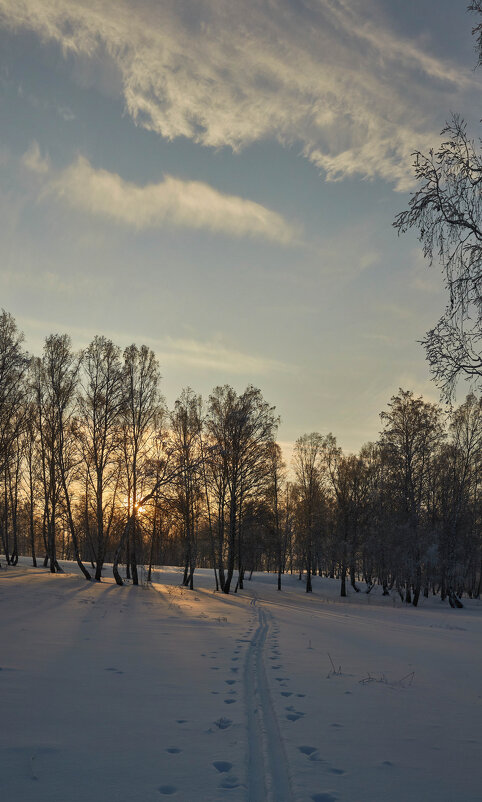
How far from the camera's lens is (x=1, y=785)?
342 cm

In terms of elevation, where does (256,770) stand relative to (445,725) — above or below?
above

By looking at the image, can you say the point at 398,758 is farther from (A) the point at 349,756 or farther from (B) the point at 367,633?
(B) the point at 367,633

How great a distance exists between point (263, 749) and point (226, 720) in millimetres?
833

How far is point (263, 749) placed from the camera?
4293 millimetres

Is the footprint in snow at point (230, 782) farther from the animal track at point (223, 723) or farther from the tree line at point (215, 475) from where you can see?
the tree line at point (215, 475)

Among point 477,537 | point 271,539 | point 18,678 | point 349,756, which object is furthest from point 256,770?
point 477,537

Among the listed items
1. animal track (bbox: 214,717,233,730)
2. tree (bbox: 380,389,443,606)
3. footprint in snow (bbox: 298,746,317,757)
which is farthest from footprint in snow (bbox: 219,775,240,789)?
tree (bbox: 380,389,443,606)

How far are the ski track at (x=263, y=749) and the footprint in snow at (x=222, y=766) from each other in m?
0.16

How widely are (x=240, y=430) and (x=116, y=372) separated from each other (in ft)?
27.9

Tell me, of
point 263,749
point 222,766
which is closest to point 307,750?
point 263,749

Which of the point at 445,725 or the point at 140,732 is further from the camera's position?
the point at 445,725

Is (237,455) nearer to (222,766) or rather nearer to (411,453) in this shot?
(411,453)

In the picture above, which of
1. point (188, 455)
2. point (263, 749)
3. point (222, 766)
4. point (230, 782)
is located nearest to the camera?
point (230, 782)

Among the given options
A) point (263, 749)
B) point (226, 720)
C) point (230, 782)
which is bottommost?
point (226, 720)
